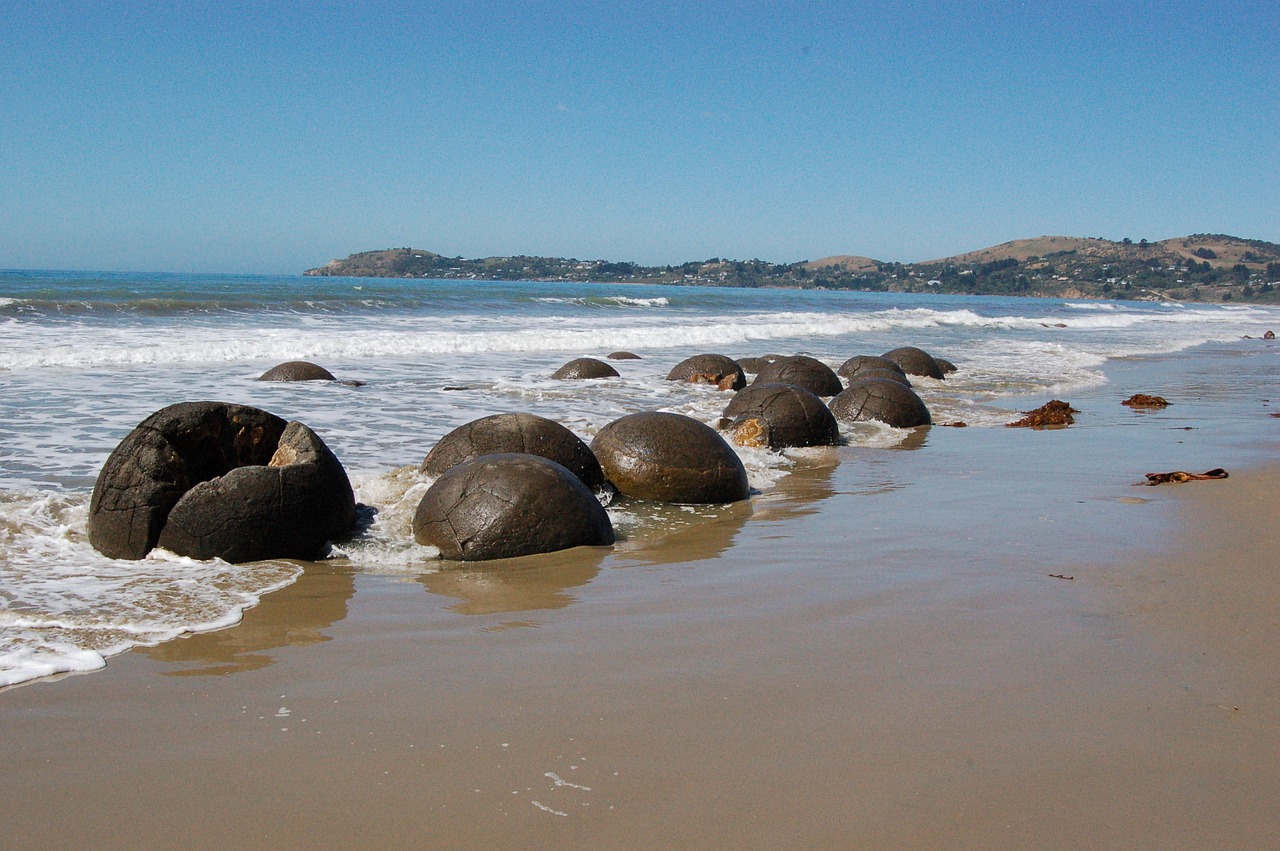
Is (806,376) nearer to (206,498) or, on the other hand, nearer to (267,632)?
(206,498)

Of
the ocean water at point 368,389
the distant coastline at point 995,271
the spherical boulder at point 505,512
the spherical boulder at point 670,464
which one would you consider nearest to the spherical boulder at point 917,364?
the ocean water at point 368,389

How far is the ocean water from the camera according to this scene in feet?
16.5

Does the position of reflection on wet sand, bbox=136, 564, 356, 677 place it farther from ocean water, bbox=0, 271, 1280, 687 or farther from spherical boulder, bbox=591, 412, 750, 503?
spherical boulder, bbox=591, 412, 750, 503

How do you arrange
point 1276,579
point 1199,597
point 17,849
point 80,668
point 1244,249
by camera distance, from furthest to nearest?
1. point 1244,249
2. point 1276,579
3. point 1199,597
4. point 80,668
5. point 17,849

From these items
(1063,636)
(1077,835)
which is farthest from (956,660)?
(1077,835)

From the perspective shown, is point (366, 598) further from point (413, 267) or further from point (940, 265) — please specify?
point (940, 265)

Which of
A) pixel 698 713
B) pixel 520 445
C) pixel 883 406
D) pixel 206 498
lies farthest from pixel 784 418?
pixel 698 713

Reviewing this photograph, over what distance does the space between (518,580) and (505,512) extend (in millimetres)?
602

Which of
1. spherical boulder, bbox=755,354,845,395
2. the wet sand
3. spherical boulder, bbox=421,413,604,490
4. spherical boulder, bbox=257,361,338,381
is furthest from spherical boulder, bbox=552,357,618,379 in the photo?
the wet sand

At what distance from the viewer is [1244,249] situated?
13412 centimetres

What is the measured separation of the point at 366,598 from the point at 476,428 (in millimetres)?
2526

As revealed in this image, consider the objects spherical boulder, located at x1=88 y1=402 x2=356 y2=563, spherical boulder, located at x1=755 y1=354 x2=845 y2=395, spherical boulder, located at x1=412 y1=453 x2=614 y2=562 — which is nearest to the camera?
spherical boulder, located at x1=88 y1=402 x2=356 y2=563

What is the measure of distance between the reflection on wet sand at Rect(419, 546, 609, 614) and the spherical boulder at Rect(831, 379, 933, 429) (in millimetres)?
6573

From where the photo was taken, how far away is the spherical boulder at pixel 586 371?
16391 mm
